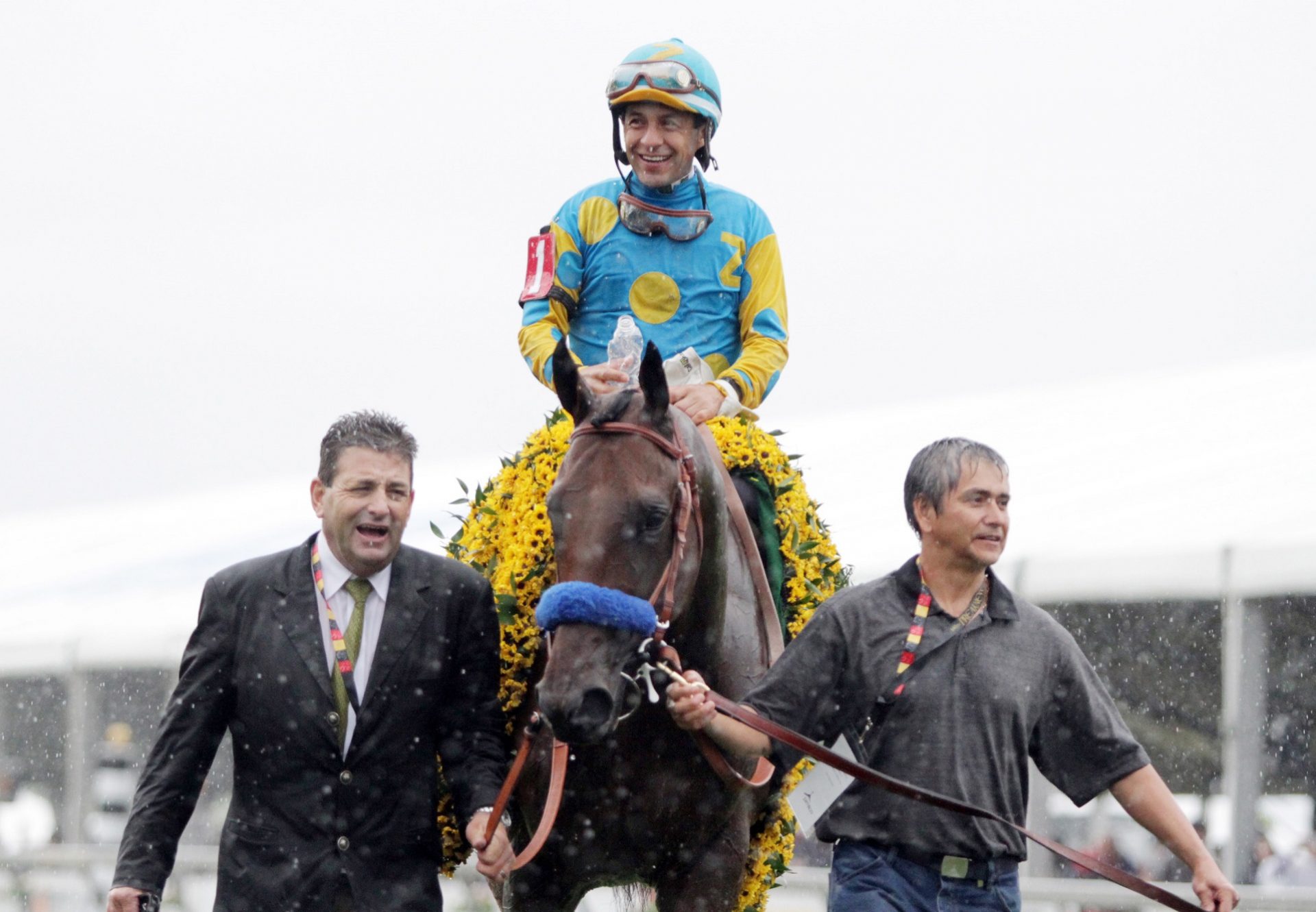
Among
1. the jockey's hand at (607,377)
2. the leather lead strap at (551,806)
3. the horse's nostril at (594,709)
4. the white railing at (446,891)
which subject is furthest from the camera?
the white railing at (446,891)

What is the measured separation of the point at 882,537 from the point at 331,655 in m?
7.37

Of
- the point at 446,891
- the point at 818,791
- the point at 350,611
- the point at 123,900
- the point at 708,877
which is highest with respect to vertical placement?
the point at 350,611

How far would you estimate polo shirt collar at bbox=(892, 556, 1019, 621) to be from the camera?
386cm

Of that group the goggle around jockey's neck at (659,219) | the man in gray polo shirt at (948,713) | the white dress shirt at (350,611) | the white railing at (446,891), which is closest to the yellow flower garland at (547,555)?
the white dress shirt at (350,611)

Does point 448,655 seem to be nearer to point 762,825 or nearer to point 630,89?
point 762,825

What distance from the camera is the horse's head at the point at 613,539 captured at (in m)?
3.63

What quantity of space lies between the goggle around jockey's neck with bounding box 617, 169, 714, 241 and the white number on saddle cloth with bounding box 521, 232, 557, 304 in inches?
9.6

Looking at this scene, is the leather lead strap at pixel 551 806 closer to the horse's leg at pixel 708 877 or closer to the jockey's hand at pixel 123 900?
the horse's leg at pixel 708 877

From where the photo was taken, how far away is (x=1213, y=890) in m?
3.64

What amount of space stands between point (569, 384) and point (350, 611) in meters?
0.77

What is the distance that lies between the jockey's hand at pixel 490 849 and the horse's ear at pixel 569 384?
0.96 meters

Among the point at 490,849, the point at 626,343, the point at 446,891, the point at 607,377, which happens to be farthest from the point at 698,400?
the point at 446,891

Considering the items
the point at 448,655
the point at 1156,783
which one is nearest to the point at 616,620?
the point at 448,655

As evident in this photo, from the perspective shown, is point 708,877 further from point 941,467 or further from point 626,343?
point 626,343
